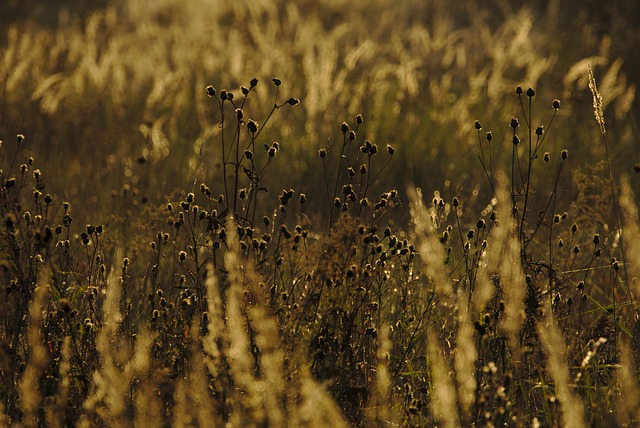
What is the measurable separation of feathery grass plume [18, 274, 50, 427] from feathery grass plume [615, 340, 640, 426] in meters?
1.35

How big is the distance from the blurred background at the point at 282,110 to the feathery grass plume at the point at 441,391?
135 cm

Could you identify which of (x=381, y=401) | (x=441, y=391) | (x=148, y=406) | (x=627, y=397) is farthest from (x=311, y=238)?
(x=441, y=391)

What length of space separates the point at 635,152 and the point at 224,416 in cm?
387

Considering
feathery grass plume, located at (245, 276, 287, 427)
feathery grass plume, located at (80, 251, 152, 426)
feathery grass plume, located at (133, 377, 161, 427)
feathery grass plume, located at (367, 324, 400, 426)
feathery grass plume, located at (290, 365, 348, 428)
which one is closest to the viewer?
feathery grass plume, located at (290, 365, 348, 428)

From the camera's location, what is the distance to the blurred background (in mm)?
5105

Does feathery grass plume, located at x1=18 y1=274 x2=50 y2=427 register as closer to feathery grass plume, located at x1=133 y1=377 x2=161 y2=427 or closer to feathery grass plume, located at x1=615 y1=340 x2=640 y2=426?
feathery grass plume, located at x1=133 y1=377 x2=161 y2=427

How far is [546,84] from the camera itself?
7555 mm

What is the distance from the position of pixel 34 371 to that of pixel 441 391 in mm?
1035

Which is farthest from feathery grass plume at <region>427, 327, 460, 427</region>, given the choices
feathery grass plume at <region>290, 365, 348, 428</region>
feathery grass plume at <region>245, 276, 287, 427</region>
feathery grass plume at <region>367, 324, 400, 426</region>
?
feathery grass plume at <region>245, 276, 287, 427</region>

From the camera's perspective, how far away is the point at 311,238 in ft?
14.5

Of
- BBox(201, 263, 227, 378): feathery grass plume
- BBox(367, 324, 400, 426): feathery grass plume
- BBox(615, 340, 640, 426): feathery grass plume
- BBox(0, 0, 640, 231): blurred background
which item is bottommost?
BBox(615, 340, 640, 426): feathery grass plume

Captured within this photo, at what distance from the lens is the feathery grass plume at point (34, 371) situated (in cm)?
224

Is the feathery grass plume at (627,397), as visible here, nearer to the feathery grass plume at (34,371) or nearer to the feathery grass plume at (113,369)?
the feathery grass plume at (113,369)

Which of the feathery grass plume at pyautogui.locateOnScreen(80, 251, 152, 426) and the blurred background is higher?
the blurred background
